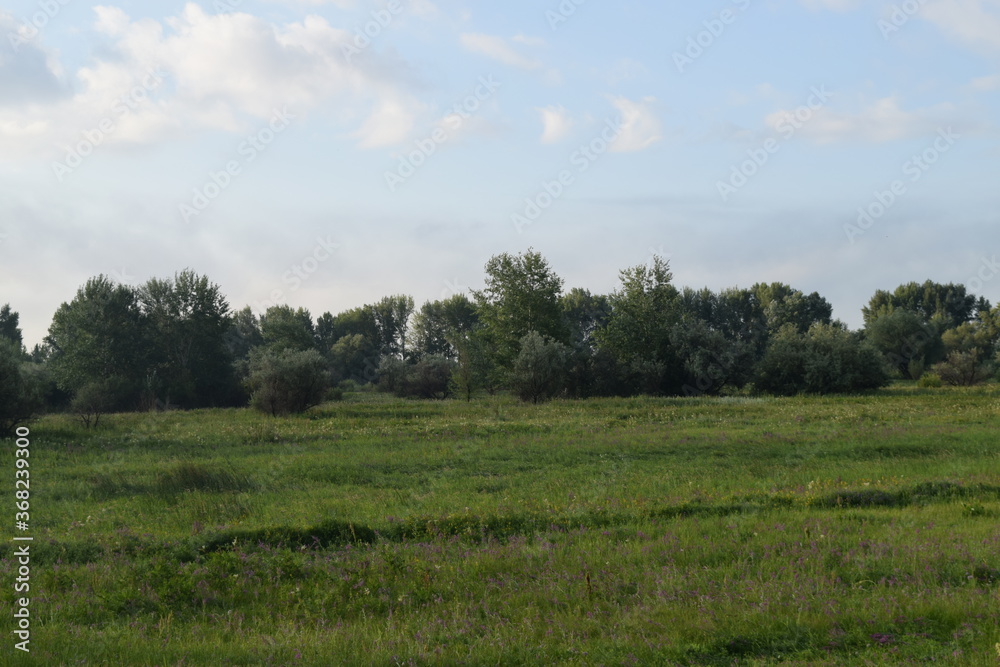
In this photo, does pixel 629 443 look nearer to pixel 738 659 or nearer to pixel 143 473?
pixel 143 473

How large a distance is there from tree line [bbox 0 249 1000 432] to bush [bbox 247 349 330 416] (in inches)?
3.3

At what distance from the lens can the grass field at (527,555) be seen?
784cm

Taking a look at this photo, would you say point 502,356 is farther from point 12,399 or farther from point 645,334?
point 12,399

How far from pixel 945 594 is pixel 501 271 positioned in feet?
210

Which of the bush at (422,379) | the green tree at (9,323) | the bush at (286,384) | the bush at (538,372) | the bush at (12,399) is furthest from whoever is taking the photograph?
the green tree at (9,323)

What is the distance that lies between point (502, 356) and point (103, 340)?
3736cm

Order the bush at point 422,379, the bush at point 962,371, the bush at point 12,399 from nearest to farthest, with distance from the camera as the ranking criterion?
the bush at point 12,399 → the bush at point 962,371 → the bush at point 422,379

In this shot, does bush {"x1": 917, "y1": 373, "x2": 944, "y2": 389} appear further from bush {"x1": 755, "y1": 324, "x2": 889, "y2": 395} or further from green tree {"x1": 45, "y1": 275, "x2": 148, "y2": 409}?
green tree {"x1": 45, "y1": 275, "x2": 148, "y2": 409}

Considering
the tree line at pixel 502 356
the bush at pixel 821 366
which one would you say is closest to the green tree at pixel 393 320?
the tree line at pixel 502 356

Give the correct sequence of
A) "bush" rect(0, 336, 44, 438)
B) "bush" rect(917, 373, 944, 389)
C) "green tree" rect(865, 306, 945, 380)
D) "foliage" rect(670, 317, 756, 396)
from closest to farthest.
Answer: "bush" rect(0, 336, 44, 438) → "foliage" rect(670, 317, 756, 396) → "bush" rect(917, 373, 944, 389) → "green tree" rect(865, 306, 945, 380)

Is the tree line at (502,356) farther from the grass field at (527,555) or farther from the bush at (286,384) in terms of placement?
the grass field at (527,555)

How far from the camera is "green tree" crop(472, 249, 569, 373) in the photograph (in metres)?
69.4

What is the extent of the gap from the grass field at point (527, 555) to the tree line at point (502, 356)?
21.9 m

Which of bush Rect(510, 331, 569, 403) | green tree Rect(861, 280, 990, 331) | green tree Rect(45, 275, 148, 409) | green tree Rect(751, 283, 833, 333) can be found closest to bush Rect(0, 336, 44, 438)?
bush Rect(510, 331, 569, 403)
